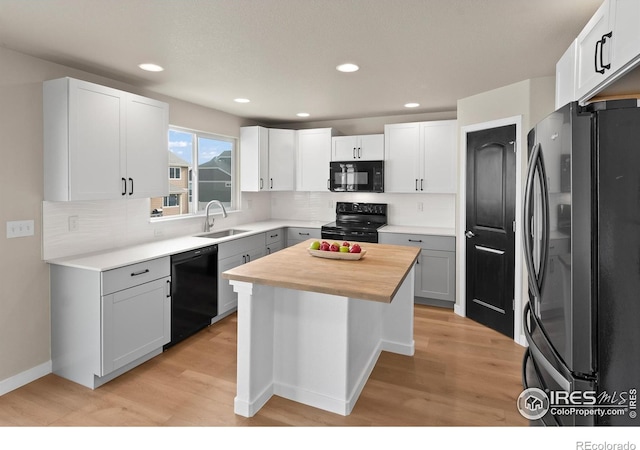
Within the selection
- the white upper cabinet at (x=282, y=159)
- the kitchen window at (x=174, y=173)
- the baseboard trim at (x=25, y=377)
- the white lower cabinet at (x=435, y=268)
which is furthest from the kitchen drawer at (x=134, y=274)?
the white lower cabinet at (x=435, y=268)

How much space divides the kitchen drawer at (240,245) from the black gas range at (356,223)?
872mm

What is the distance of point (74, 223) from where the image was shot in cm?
298

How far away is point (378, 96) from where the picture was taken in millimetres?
3896

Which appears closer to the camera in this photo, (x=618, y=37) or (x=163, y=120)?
(x=618, y=37)

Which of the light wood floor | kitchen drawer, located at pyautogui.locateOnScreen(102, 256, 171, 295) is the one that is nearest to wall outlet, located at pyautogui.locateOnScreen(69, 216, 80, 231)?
kitchen drawer, located at pyautogui.locateOnScreen(102, 256, 171, 295)

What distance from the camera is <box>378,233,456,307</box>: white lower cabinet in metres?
4.29

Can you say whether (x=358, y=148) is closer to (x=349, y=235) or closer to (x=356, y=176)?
(x=356, y=176)

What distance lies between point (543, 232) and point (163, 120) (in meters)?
3.15

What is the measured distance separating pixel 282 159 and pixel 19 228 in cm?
322

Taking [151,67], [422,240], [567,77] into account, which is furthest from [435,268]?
[151,67]

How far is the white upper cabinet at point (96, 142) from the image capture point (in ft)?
8.73

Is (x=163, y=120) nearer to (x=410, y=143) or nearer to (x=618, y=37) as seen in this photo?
(x=410, y=143)
